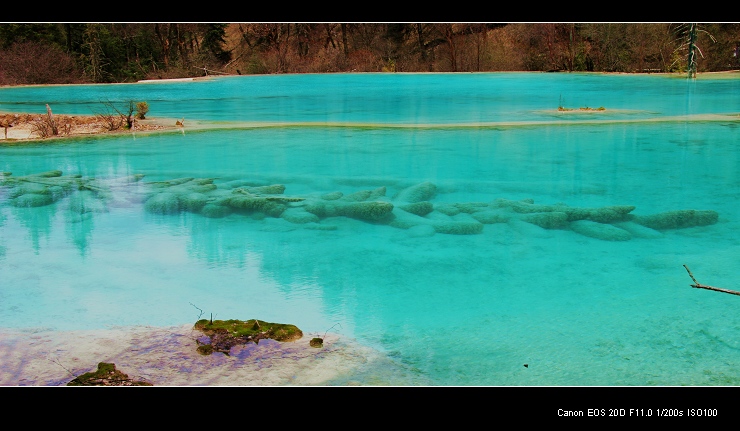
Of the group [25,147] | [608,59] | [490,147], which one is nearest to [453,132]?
[490,147]

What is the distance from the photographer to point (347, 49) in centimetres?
998

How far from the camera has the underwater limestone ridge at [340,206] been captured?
14.7 feet

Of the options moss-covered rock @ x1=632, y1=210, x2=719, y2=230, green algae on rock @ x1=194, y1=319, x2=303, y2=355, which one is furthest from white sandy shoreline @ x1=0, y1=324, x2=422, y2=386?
moss-covered rock @ x1=632, y1=210, x2=719, y2=230

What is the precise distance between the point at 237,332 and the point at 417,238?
1.70 m

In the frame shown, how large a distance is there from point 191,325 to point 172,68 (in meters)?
6.98

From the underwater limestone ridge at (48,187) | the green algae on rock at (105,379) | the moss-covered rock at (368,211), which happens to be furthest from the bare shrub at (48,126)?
the green algae on rock at (105,379)

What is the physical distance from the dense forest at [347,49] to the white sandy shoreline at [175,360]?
465cm

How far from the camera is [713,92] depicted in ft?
30.2

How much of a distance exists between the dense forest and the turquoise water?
0.37m

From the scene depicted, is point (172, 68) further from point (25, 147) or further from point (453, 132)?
point (453, 132)

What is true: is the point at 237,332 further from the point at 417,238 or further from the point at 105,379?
the point at 417,238

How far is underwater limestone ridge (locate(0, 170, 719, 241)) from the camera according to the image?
4477 millimetres

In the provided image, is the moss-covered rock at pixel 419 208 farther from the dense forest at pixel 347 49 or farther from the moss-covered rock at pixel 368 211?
the dense forest at pixel 347 49

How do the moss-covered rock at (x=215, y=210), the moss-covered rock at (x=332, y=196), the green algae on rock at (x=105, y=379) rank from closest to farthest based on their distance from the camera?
the green algae on rock at (x=105, y=379) → the moss-covered rock at (x=215, y=210) → the moss-covered rock at (x=332, y=196)
